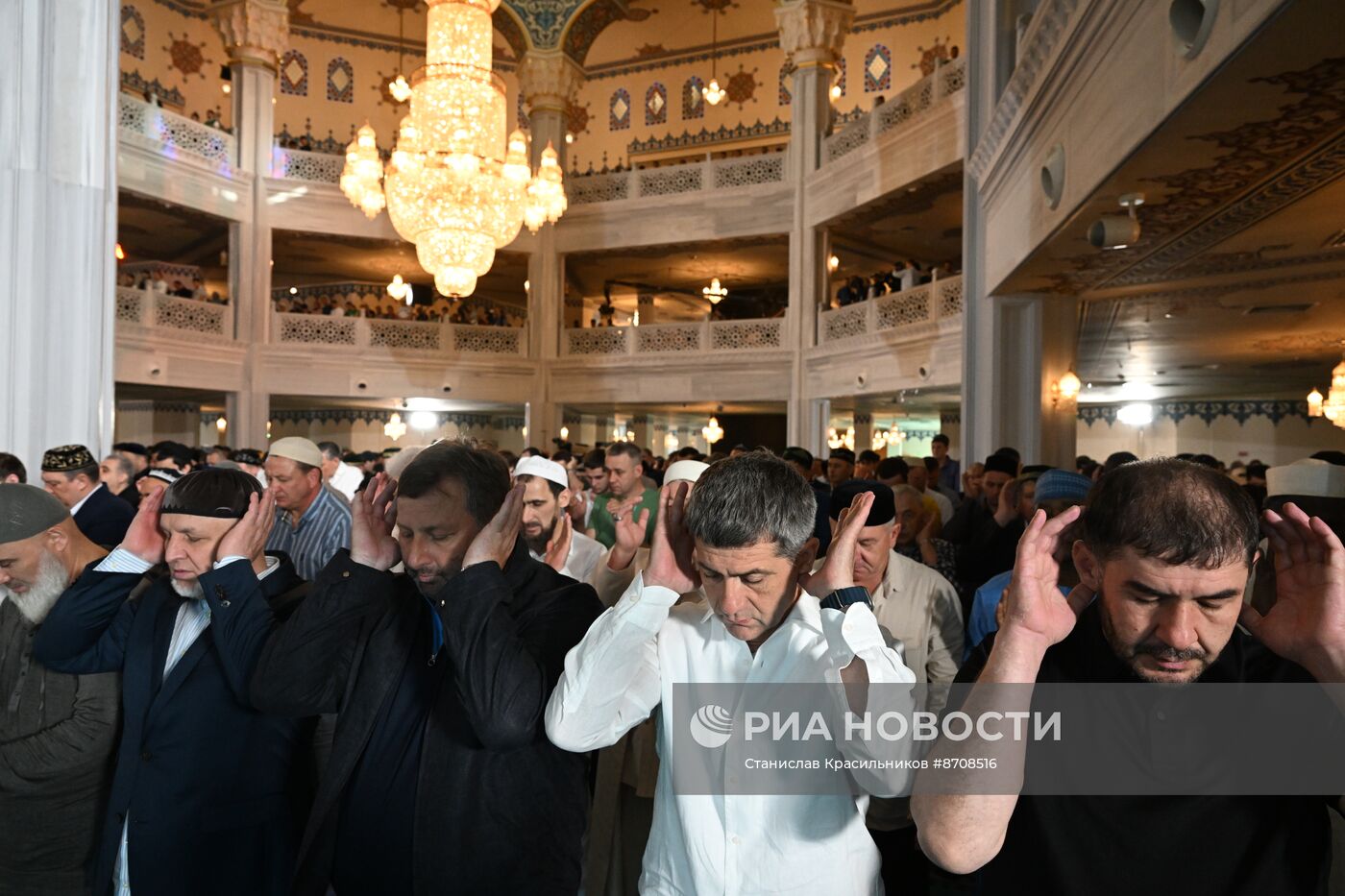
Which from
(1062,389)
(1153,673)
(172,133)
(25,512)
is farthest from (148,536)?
(172,133)

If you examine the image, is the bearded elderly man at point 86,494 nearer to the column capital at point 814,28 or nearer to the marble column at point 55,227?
the marble column at point 55,227

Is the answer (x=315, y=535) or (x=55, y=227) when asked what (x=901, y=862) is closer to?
(x=315, y=535)

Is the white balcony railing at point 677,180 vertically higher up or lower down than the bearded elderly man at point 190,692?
higher up

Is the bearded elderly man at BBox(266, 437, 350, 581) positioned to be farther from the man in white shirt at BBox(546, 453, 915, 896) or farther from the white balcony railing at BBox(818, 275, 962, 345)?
the white balcony railing at BBox(818, 275, 962, 345)

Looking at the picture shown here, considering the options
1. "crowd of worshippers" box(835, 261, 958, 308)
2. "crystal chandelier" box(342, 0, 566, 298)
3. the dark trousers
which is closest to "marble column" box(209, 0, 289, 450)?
"crystal chandelier" box(342, 0, 566, 298)

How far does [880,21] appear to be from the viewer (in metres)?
19.7

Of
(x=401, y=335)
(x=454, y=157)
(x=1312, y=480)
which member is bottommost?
(x=1312, y=480)

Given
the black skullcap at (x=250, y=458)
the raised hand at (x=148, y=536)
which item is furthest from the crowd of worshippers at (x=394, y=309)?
the raised hand at (x=148, y=536)

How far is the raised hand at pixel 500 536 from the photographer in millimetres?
1866

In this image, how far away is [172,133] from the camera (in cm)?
1574

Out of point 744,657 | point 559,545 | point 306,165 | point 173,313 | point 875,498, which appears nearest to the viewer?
point 744,657

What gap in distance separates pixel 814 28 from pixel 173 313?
11.6 meters

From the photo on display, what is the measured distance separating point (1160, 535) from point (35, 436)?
667cm

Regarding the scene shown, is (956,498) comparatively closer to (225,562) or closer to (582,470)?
(582,470)
